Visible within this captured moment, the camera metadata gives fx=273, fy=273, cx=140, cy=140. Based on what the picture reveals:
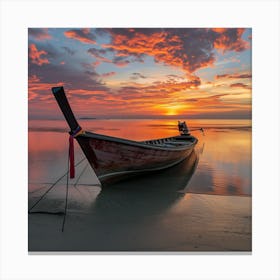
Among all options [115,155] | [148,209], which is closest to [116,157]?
[115,155]

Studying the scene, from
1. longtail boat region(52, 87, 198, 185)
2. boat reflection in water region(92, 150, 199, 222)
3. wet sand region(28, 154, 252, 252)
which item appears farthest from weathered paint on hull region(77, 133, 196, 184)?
wet sand region(28, 154, 252, 252)

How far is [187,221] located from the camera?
308cm

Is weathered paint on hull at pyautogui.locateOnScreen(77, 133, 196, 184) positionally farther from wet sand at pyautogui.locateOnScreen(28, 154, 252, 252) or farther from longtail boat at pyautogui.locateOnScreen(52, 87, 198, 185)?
wet sand at pyautogui.locateOnScreen(28, 154, 252, 252)

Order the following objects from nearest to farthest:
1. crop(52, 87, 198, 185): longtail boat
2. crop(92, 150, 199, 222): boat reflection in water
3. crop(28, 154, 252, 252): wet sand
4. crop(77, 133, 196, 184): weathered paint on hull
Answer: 1. crop(28, 154, 252, 252): wet sand
2. crop(92, 150, 199, 222): boat reflection in water
3. crop(52, 87, 198, 185): longtail boat
4. crop(77, 133, 196, 184): weathered paint on hull

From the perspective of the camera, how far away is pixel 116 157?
4016mm

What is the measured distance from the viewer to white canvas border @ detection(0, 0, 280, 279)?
292 centimetres

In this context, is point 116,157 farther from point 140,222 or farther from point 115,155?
point 140,222

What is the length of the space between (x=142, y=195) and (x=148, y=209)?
0.54m

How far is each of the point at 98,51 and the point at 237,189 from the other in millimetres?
2699

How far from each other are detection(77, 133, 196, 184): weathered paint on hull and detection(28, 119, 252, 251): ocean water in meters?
0.21

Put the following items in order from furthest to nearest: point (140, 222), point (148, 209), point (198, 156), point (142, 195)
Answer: point (198, 156) → point (142, 195) → point (148, 209) → point (140, 222)

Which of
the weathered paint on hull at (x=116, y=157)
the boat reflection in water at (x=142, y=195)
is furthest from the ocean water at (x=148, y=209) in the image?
the weathered paint on hull at (x=116, y=157)
